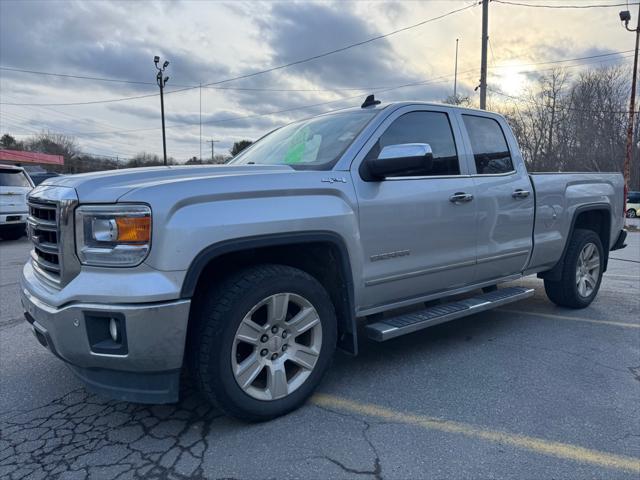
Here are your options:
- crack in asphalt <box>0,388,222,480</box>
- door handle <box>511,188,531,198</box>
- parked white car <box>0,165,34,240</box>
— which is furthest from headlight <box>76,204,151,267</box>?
parked white car <box>0,165,34,240</box>

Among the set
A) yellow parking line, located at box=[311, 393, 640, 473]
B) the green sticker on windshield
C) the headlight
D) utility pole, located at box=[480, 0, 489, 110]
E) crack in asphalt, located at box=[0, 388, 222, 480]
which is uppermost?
utility pole, located at box=[480, 0, 489, 110]

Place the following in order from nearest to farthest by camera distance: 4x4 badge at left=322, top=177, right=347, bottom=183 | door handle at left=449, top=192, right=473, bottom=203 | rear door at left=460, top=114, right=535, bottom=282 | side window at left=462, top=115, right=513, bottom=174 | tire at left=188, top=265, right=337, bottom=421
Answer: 1. tire at left=188, top=265, right=337, bottom=421
2. 4x4 badge at left=322, top=177, right=347, bottom=183
3. door handle at left=449, top=192, right=473, bottom=203
4. rear door at left=460, top=114, right=535, bottom=282
5. side window at left=462, top=115, right=513, bottom=174

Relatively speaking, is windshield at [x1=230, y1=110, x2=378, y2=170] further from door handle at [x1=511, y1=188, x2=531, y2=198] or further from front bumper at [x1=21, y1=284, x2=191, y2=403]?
door handle at [x1=511, y1=188, x2=531, y2=198]

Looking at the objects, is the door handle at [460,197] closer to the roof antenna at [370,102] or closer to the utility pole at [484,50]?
the roof antenna at [370,102]

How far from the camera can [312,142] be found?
3783 mm

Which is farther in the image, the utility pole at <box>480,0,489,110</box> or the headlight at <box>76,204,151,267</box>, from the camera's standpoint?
the utility pole at <box>480,0,489,110</box>

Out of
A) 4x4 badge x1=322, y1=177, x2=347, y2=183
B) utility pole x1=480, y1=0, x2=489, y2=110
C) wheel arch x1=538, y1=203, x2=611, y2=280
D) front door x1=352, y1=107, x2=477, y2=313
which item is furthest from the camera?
utility pole x1=480, y1=0, x2=489, y2=110

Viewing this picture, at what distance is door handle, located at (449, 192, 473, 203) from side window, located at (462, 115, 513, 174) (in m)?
0.40

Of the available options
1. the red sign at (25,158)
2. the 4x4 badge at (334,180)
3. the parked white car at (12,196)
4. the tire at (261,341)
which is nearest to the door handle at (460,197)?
the 4x4 badge at (334,180)

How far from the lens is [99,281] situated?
2436 mm

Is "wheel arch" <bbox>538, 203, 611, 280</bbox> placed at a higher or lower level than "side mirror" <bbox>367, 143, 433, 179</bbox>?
lower

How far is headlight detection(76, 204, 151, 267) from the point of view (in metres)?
2.42

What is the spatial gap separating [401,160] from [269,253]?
3.43 ft

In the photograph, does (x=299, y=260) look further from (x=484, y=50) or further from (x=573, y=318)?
(x=484, y=50)
